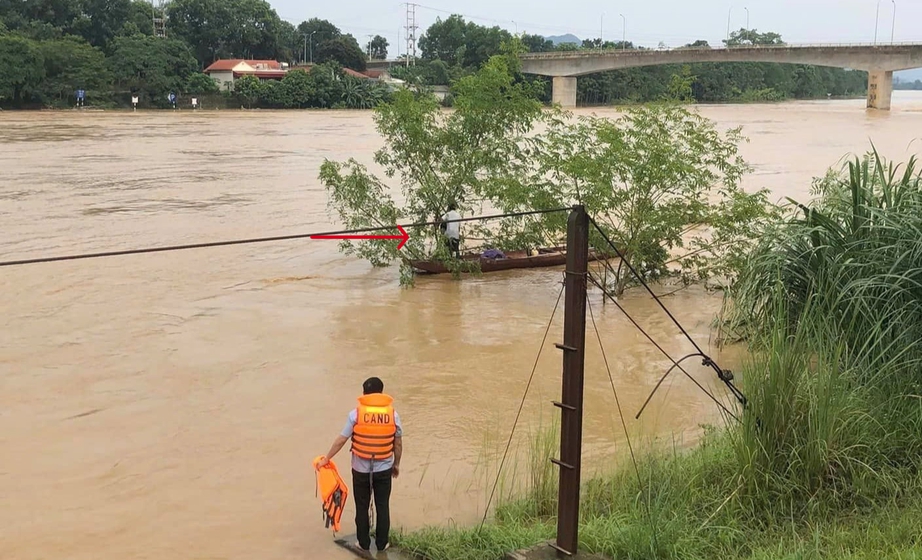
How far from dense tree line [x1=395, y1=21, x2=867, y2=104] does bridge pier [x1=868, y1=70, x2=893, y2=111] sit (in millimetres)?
11774

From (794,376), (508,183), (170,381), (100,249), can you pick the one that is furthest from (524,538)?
(100,249)

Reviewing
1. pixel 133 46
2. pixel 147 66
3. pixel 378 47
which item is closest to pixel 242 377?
pixel 147 66

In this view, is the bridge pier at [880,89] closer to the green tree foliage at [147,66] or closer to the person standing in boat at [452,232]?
the green tree foliage at [147,66]

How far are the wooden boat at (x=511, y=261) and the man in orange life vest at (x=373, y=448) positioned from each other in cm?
1031

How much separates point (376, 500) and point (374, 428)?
54 cm

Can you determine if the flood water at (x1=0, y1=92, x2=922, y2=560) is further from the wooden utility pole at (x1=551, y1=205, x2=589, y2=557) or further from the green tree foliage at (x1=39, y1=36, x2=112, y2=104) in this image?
the green tree foliage at (x1=39, y1=36, x2=112, y2=104)

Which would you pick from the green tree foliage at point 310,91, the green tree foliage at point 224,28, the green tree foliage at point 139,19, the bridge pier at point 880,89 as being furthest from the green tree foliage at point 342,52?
the bridge pier at point 880,89

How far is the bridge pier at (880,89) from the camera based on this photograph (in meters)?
61.8

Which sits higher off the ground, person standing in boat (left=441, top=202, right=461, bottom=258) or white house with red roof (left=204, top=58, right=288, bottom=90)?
white house with red roof (left=204, top=58, right=288, bottom=90)

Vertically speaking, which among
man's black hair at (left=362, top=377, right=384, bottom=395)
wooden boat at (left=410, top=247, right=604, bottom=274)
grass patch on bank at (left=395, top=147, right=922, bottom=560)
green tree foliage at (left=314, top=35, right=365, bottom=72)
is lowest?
wooden boat at (left=410, top=247, right=604, bottom=274)

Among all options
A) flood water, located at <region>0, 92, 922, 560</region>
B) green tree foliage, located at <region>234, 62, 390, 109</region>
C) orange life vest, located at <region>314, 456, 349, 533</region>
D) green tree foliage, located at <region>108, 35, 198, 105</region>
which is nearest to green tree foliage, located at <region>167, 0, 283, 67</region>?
green tree foliage, located at <region>108, 35, 198, 105</region>

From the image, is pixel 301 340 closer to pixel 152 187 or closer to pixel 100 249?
pixel 100 249

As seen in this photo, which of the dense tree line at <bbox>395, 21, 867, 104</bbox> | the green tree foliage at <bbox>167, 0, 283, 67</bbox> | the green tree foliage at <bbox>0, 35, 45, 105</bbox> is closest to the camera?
the green tree foliage at <bbox>0, 35, 45, 105</bbox>

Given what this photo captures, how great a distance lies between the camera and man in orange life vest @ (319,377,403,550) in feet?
19.0
